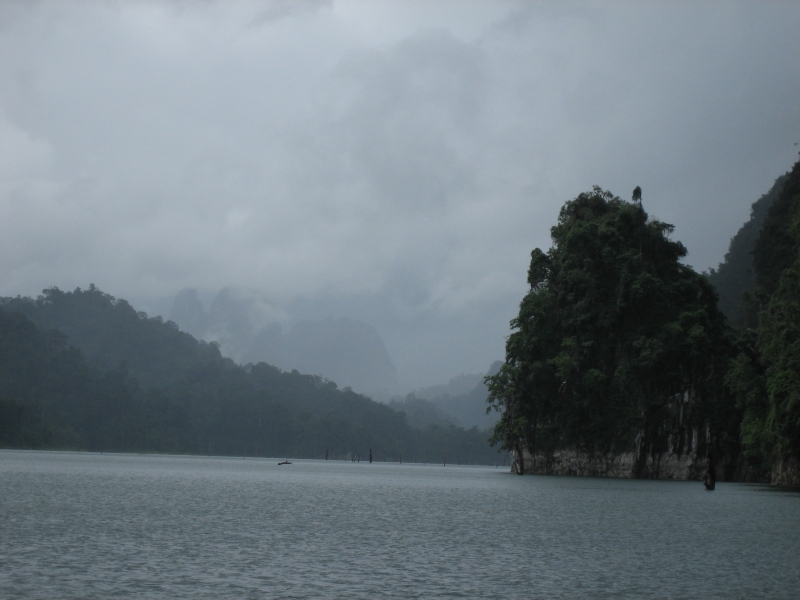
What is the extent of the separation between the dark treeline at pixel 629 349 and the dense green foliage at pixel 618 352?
10 cm

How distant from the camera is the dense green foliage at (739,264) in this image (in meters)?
114

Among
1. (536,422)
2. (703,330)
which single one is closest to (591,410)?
(536,422)

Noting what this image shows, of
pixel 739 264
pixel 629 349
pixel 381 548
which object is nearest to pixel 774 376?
pixel 629 349

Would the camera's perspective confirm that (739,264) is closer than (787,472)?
No

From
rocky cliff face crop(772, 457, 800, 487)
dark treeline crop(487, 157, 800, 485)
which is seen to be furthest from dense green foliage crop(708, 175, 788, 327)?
rocky cliff face crop(772, 457, 800, 487)

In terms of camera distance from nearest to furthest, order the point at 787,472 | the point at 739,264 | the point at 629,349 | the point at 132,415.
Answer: the point at 787,472 < the point at 629,349 < the point at 739,264 < the point at 132,415

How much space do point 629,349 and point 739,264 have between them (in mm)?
62550

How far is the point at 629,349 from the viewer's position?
231 feet

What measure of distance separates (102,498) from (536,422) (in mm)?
47727

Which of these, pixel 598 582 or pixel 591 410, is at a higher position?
pixel 591 410

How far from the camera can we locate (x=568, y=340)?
232 ft

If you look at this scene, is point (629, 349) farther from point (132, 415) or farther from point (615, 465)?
point (132, 415)

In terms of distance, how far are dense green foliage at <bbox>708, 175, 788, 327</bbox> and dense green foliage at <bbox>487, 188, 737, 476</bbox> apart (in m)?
41.9

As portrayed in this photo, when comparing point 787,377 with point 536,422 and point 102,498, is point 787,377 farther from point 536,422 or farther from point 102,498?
point 102,498
